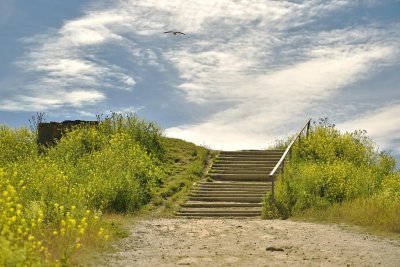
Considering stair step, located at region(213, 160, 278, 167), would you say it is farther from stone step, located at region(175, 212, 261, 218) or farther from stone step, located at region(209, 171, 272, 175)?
stone step, located at region(175, 212, 261, 218)

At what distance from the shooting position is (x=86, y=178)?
670 inches

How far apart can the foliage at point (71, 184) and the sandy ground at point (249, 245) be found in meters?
1.01

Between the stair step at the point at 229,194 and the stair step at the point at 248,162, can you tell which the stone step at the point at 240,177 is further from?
the stair step at the point at 229,194

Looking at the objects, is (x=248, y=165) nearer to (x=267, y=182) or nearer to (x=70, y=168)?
(x=267, y=182)

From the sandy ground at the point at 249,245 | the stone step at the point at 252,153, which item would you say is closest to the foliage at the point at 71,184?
the sandy ground at the point at 249,245

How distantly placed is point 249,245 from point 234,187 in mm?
9468

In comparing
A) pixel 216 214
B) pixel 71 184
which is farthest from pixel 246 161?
pixel 71 184

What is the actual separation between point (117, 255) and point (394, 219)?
7119mm

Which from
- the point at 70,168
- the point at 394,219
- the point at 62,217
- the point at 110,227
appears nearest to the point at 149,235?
the point at 110,227

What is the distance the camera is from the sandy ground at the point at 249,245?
28.1ft

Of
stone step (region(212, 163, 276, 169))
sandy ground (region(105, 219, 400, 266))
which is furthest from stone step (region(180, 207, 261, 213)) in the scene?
stone step (region(212, 163, 276, 169))

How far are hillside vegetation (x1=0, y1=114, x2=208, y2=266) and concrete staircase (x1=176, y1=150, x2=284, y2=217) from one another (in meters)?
0.81

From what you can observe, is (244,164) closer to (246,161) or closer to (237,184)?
(246,161)

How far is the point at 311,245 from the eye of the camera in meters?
10.1
